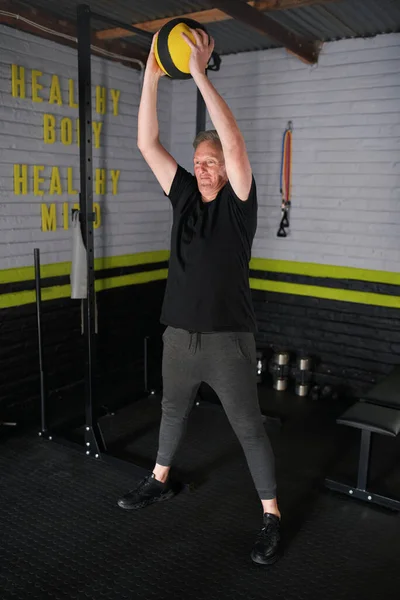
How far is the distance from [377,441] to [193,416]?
89cm

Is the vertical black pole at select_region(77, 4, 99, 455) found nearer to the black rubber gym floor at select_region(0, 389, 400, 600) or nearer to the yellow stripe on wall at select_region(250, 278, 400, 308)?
the black rubber gym floor at select_region(0, 389, 400, 600)

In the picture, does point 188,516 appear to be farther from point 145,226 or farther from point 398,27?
point 398,27

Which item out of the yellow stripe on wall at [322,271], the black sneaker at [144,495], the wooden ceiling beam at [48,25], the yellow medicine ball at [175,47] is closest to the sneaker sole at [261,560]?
the black sneaker at [144,495]

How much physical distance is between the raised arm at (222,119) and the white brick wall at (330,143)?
1.64 metres

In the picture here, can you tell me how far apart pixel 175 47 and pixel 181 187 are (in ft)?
1.28

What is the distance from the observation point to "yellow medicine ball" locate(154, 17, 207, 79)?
60.7 inches

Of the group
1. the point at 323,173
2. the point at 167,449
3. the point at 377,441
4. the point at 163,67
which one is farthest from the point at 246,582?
the point at 323,173

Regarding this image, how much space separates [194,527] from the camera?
191cm

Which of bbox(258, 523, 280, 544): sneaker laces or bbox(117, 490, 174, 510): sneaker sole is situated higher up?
bbox(258, 523, 280, 544): sneaker laces

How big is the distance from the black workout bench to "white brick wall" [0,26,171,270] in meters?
1.65

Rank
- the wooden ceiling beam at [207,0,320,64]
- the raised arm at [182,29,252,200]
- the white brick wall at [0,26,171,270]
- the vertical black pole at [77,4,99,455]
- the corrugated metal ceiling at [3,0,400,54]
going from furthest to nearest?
the white brick wall at [0,26,171,270]
the corrugated metal ceiling at [3,0,400,54]
the wooden ceiling beam at [207,0,320,64]
the vertical black pole at [77,4,99,455]
the raised arm at [182,29,252,200]

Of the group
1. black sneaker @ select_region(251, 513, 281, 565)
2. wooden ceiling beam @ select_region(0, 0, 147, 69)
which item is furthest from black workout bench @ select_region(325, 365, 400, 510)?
wooden ceiling beam @ select_region(0, 0, 147, 69)

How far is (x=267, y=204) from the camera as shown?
334 cm

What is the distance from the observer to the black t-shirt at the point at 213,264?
164cm
